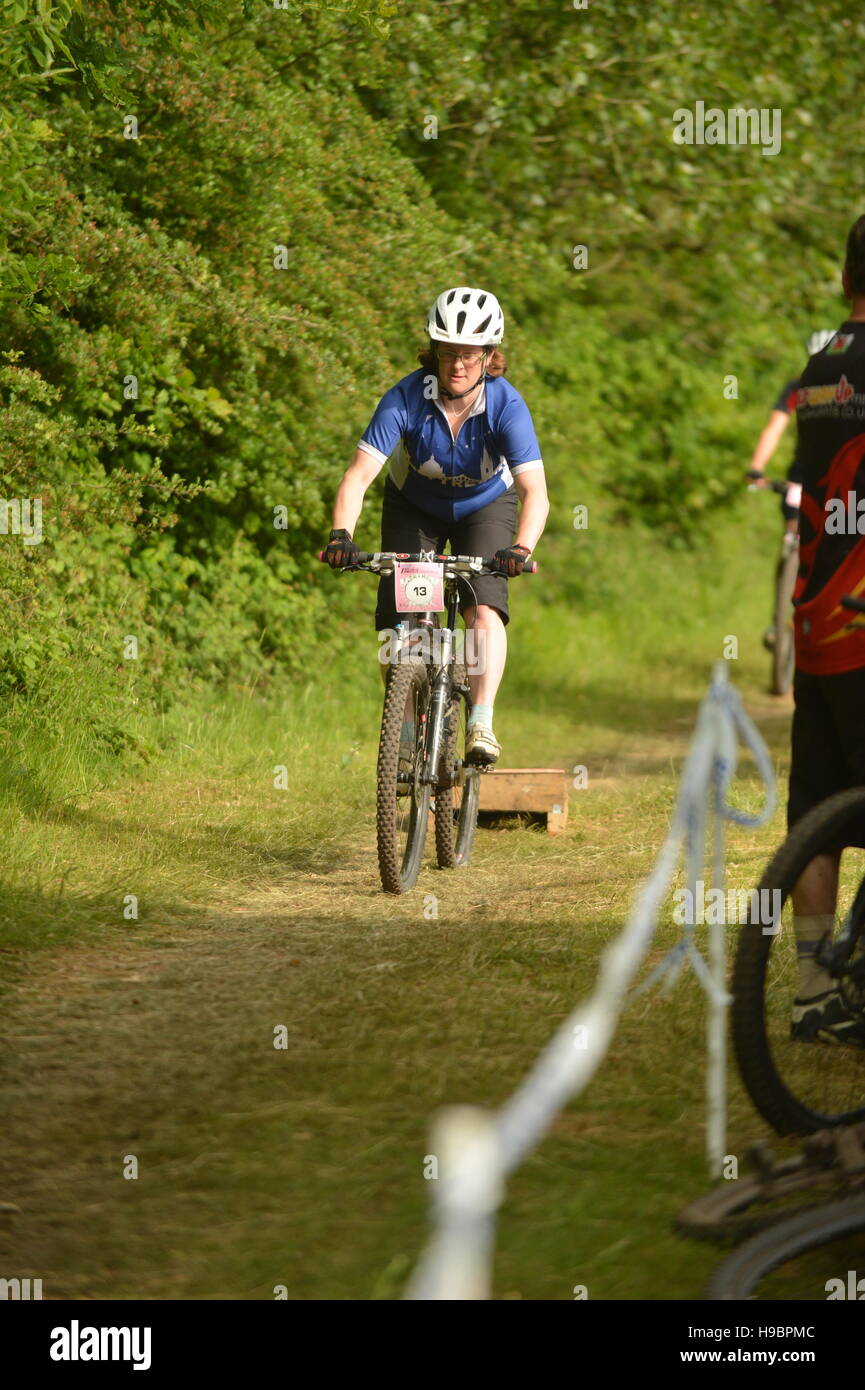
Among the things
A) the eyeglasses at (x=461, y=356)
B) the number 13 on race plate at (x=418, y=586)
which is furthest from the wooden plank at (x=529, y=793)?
the eyeglasses at (x=461, y=356)

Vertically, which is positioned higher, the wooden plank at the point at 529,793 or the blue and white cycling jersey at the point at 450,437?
the blue and white cycling jersey at the point at 450,437

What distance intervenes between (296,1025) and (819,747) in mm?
1642

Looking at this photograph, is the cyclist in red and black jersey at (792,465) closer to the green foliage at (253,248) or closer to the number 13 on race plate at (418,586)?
the green foliage at (253,248)

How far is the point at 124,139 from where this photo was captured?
9.03 meters

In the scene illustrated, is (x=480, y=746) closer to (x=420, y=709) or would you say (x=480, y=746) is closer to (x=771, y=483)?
(x=420, y=709)

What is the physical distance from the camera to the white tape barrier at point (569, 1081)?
76.2 inches

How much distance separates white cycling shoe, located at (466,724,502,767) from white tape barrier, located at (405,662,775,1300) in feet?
5.34

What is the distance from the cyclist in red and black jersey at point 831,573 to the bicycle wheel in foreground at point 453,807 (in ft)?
7.80

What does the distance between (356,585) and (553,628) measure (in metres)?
3.15

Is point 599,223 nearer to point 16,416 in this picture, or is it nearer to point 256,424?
point 256,424

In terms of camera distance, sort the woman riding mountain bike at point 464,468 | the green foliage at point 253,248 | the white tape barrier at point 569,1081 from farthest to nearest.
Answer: the green foliage at point 253,248
the woman riding mountain bike at point 464,468
the white tape barrier at point 569,1081

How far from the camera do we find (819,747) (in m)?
4.64

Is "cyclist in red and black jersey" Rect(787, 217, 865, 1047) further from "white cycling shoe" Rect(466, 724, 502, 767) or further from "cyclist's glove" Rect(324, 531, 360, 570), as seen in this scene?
"white cycling shoe" Rect(466, 724, 502, 767)

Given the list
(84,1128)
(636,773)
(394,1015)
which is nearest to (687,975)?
(394,1015)
